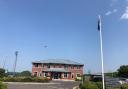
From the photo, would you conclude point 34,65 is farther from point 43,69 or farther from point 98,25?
point 98,25

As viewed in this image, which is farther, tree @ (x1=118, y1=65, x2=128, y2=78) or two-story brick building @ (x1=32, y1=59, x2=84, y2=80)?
two-story brick building @ (x1=32, y1=59, x2=84, y2=80)

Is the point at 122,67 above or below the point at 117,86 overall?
above

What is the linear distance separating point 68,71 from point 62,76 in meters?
2.57

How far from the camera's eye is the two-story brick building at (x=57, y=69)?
2782 inches

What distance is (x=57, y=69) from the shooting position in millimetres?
71438

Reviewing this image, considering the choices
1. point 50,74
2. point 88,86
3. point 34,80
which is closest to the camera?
point 88,86

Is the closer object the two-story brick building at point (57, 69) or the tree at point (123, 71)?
the tree at point (123, 71)

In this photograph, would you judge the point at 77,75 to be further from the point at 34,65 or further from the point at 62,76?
the point at 34,65

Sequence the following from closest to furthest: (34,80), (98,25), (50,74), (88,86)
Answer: (88,86), (98,25), (34,80), (50,74)

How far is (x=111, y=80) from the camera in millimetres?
23219

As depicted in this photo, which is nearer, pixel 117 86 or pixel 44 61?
pixel 117 86

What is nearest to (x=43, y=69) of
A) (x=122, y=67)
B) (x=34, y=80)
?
(x=34, y=80)

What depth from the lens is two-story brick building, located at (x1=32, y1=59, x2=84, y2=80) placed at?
7066 centimetres

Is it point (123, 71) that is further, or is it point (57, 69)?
point (57, 69)
